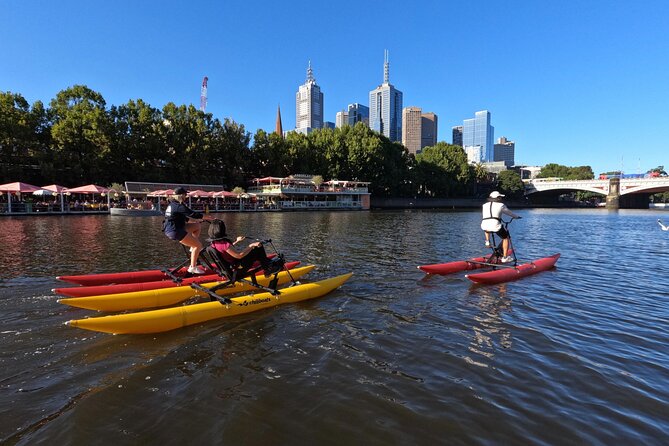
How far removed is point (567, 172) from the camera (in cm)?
14800

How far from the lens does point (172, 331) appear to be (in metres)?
7.09

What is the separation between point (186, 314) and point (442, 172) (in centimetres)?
10408

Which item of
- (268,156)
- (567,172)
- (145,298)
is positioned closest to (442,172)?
(268,156)

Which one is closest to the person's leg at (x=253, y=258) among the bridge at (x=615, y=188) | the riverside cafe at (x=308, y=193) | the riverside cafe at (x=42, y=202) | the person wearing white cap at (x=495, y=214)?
the person wearing white cap at (x=495, y=214)

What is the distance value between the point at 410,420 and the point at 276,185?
66.8 metres

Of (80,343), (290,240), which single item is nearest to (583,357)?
(80,343)

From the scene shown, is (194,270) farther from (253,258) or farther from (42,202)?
(42,202)

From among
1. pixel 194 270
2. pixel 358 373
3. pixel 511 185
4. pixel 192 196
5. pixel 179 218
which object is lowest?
pixel 358 373

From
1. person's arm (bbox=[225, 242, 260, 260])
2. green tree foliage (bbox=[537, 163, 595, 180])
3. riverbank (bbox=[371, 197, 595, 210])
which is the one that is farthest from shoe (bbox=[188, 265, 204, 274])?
green tree foliage (bbox=[537, 163, 595, 180])

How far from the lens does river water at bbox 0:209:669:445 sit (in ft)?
14.1

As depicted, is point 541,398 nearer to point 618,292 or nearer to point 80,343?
point 80,343

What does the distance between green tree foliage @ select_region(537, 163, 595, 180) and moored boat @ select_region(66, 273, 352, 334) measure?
537 feet

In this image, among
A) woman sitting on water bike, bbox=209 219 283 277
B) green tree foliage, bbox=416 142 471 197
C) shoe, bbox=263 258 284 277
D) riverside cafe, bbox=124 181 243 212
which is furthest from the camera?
green tree foliage, bbox=416 142 471 197

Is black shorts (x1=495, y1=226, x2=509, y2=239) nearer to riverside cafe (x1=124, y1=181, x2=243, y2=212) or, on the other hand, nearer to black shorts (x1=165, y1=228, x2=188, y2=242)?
black shorts (x1=165, y1=228, x2=188, y2=242)
